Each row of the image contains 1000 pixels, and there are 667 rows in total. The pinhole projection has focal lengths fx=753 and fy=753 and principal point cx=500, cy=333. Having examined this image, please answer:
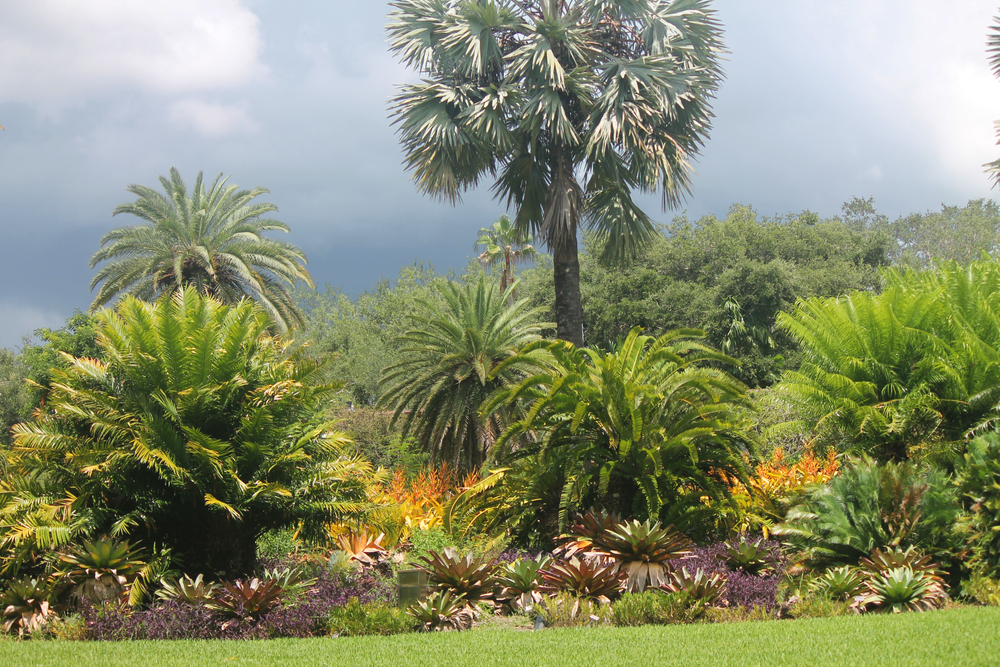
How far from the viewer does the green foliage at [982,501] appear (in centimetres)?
778

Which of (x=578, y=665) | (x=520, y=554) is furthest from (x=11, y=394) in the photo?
(x=578, y=665)

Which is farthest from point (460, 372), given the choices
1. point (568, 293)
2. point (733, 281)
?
point (733, 281)

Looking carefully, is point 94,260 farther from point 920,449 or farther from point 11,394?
point 920,449

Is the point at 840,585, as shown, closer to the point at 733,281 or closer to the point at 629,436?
the point at 629,436

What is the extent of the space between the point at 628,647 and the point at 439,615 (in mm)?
2380

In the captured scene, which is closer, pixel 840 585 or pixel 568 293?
pixel 840 585

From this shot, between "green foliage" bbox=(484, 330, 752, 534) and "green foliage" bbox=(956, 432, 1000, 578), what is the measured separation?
284 cm

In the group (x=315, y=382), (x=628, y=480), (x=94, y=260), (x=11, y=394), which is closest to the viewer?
(x=315, y=382)

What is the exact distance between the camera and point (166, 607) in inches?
298

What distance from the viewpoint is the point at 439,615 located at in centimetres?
760

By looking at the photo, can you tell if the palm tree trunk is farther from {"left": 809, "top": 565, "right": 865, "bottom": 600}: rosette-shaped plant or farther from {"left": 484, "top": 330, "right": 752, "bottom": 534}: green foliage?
{"left": 809, "top": 565, "right": 865, "bottom": 600}: rosette-shaped plant

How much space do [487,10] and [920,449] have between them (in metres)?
10.6

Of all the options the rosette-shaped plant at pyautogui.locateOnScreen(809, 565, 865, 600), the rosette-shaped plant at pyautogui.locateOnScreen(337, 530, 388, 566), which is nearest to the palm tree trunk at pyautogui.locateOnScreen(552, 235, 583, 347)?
the rosette-shaped plant at pyautogui.locateOnScreen(337, 530, 388, 566)

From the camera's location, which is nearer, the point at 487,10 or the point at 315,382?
the point at 315,382
